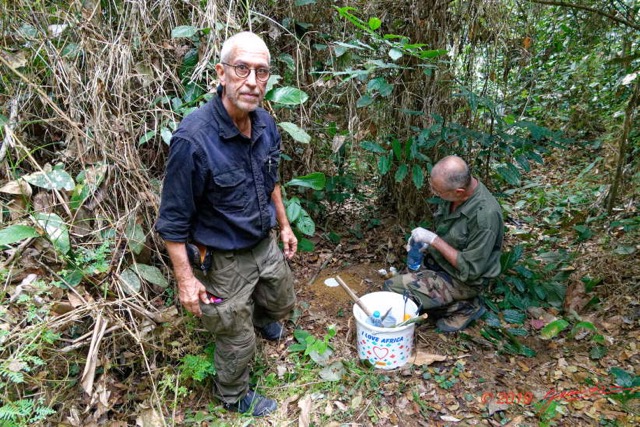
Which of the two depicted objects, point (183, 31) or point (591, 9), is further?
point (591, 9)

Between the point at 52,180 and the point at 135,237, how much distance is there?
21.7 inches

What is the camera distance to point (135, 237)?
2369 mm

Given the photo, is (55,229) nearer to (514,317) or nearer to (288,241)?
(288,241)

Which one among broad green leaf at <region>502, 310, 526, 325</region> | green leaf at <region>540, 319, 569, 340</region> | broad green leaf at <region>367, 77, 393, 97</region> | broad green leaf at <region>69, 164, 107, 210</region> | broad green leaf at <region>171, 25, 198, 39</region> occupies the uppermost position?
broad green leaf at <region>171, 25, 198, 39</region>

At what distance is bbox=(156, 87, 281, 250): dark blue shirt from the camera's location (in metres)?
1.83

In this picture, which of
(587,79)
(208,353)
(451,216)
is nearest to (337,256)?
(451,216)

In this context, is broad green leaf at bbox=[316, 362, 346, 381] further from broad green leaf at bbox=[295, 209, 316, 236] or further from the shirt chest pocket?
the shirt chest pocket

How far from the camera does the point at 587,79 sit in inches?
200

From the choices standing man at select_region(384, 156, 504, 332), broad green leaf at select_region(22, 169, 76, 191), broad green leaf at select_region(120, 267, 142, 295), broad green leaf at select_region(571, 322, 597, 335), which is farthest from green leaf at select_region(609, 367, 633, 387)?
broad green leaf at select_region(22, 169, 76, 191)

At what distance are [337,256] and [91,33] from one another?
2497 mm

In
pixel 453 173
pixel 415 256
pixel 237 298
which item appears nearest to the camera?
pixel 237 298

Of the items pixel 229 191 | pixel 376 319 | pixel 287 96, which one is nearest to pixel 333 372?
pixel 376 319

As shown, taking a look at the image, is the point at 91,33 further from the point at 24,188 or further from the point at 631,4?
the point at 631,4

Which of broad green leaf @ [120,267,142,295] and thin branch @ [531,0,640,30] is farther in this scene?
thin branch @ [531,0,640,30]
